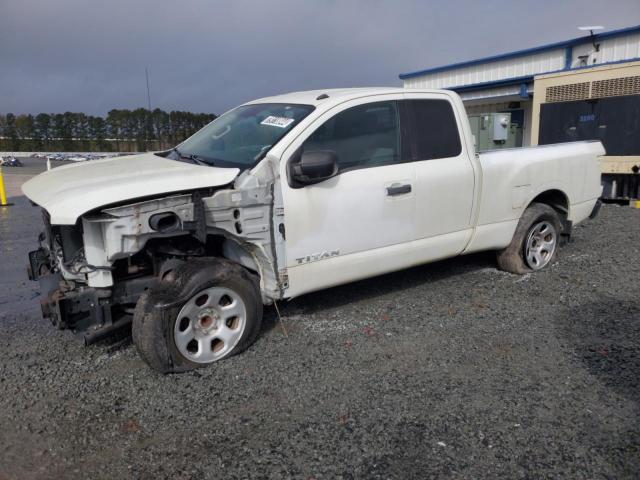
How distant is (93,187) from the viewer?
354 cm

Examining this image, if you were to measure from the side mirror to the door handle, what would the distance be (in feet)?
2.14

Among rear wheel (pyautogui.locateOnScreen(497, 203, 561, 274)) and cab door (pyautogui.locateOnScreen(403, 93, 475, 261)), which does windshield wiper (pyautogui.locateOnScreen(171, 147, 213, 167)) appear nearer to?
cab door (pyautogui.locateOnScreen(403, 93, 475, 261))

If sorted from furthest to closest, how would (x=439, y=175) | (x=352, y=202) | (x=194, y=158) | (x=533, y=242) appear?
(x=533, y=242)
(x=439, y=175)
(x=194, y=158)
(x=352, y=202)

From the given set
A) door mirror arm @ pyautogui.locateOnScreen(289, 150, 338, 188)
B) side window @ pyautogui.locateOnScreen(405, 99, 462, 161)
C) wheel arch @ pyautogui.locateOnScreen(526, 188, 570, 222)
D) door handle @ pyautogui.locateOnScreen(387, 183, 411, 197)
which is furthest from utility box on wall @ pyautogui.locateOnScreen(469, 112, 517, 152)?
door mirror arm @ pyautogui.locateOnScreen(289, 150, 338, 188)

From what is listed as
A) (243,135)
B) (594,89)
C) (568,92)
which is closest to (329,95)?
(243,135)

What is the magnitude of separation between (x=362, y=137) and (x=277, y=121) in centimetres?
72

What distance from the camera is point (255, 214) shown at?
400 centimetres

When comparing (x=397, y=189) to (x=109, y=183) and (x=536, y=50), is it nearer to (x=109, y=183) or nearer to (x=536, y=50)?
(x=109, y=183)

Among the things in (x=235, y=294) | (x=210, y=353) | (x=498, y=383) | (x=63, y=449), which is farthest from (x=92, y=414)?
(x=498, y=383)

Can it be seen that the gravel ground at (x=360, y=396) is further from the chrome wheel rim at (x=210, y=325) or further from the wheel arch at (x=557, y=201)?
the wheel arch at (x=557, y=201)

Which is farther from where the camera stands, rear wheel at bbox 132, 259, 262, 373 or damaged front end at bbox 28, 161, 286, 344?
rear wheel at bbox 132, 259, 262, 373

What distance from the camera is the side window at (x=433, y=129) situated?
4906 millimetres

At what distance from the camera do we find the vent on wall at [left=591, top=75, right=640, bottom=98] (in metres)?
11.0

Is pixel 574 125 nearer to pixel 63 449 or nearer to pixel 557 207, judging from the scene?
pixel 557 207
